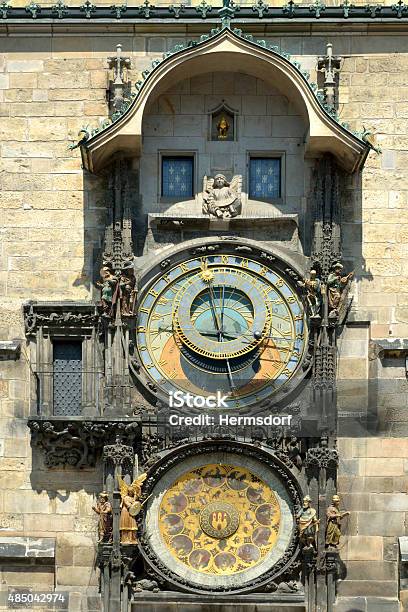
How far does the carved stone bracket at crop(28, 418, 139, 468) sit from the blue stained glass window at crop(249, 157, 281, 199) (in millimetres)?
2546

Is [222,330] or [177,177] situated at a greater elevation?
[177,177]

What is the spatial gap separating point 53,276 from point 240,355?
1883mm

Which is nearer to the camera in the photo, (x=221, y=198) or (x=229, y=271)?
(x=229, y=271)

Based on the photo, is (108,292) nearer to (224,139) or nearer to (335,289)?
(224,139)

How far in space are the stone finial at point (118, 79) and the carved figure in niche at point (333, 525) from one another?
4.11 meters

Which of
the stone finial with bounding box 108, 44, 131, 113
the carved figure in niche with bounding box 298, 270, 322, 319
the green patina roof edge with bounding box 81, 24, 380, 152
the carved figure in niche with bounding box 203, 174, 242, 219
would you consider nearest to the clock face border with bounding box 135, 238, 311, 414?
the carved figure in niche with bounding box 298, 270, 322, 319

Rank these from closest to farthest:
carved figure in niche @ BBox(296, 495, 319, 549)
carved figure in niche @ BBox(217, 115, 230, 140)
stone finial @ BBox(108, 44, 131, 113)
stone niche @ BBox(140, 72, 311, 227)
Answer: carved figure in niche @ BBox(296, 495, 319, 549)
stone finial @ BBox(108, 44, 131, 113)
stone niche @ BBox(140, 72, 311, 227)
carved figure in niche @ BBox(217, 115, 230, 140)

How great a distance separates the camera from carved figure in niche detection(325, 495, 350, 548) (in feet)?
65.0

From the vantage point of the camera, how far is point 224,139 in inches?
822

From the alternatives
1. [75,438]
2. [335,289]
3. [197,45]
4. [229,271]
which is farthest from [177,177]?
[75,438]

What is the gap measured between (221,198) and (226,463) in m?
2.44

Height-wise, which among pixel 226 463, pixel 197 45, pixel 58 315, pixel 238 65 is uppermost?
pixel 197 45

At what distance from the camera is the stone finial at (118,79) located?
20.6 m

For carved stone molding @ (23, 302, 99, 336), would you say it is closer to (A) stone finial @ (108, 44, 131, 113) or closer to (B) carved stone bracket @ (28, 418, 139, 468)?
(B) carved stone bracket @ (28, 418, 139, 468)
